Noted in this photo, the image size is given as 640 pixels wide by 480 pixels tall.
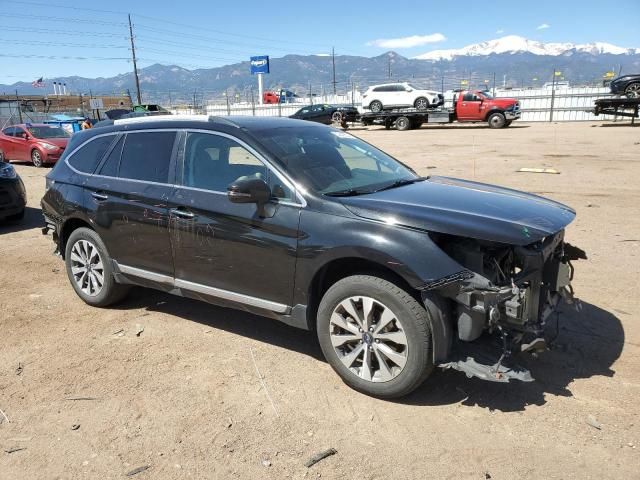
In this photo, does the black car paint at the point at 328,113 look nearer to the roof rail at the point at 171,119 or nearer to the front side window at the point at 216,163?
the roof rail at the point at 171,119

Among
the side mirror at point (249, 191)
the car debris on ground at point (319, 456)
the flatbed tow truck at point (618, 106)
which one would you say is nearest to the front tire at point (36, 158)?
the side mirror at point (249, 191)

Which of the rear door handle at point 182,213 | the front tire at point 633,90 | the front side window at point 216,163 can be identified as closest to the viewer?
the front side window at point 216,163

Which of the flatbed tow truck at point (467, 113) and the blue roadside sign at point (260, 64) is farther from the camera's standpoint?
the blue roadside sign at point (260, 64)

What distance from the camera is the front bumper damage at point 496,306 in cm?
314

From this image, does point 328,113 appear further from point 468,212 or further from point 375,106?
point 468,212

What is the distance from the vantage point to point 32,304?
5469 millimetres

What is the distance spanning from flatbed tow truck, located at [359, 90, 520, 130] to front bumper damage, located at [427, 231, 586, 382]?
93.9ft

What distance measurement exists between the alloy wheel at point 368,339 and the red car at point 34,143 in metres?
17.0

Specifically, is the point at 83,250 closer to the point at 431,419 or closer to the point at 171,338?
the point at 171,338

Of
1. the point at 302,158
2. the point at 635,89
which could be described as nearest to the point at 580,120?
the point at 635,89

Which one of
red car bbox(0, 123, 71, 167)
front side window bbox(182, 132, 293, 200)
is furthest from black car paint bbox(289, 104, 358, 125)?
front side window bbox(182, 132, 293, 200)

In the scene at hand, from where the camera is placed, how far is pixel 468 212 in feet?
11.2

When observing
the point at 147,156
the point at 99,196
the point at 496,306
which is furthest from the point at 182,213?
the point at 496,306

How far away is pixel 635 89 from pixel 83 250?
2718 cm
